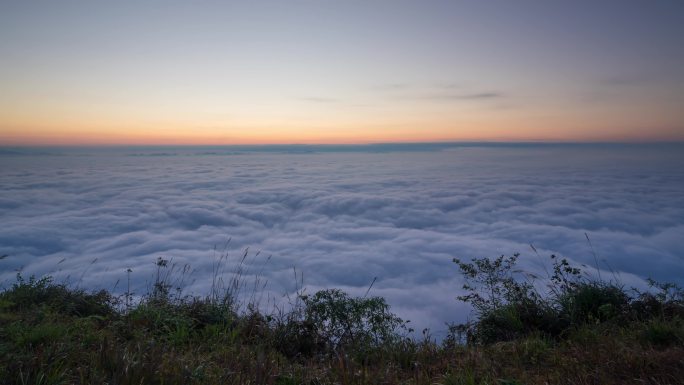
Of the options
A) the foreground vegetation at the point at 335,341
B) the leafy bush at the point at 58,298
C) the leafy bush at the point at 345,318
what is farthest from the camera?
the leafy bush at the point at 58,298

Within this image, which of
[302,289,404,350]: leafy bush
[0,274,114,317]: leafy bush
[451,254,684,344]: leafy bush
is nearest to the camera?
[451,254,684,344]: leafy bush

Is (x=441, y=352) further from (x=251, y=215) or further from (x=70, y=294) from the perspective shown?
(x=251, y=215)

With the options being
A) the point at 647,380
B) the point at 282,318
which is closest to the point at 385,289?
the point at 282,318

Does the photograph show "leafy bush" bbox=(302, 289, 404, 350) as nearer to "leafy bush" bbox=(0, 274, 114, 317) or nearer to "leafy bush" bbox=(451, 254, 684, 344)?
"leafy bush" bbox=(451, 254, 684, 344)

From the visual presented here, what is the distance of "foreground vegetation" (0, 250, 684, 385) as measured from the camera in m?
3.25

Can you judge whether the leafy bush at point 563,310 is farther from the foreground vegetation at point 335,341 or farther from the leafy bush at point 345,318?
the leafy bush at point 345,318

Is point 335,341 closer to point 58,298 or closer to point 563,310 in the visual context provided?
point 563,310

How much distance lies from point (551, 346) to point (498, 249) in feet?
114

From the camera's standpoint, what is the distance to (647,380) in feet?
10.8

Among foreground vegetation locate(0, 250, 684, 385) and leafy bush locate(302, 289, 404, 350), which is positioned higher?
foreground vegetation locate(0, 250, 684, 385)

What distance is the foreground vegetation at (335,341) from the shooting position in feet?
10.7

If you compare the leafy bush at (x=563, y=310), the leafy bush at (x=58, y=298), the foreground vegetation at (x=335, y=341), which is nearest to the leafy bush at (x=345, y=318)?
the foreground vegetation at (x=335, y=341)

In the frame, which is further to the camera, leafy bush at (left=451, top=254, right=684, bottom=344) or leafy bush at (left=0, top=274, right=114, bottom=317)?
leafy bush at (left=0, top=274, right=114, bottom=317)

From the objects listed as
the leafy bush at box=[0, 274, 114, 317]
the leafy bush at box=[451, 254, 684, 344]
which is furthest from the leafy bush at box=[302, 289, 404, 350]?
the leafy bush at box=[0, 274, 114, 317]
